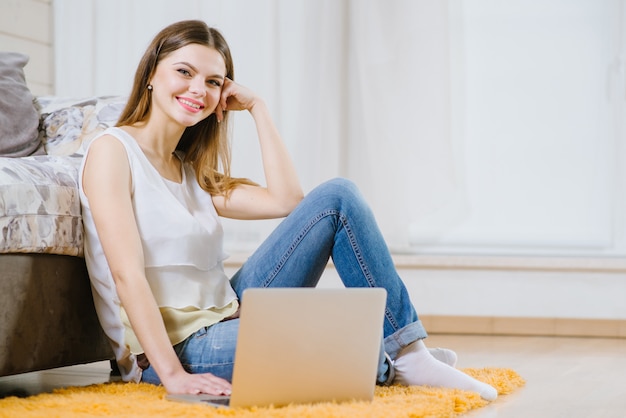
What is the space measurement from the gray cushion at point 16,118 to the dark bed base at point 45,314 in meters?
0.44

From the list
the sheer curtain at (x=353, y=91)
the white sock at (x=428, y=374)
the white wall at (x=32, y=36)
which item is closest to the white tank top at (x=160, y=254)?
the white sock at (x=428, y=374)

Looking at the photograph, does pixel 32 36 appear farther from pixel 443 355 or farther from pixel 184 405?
pixel 184 405

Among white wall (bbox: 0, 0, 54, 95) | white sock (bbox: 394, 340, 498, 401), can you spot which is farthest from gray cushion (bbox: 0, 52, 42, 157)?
white wall (bbox: 0, 0, 54, 95)

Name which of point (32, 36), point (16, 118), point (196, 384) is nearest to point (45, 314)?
point (196, 384)

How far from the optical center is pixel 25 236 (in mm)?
1615

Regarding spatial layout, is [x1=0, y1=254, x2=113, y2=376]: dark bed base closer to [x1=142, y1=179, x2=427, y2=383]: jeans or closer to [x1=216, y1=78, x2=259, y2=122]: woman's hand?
[x1=142, y1=179, x2=427, y2=383]: jeans

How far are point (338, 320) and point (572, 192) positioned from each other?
2311mm

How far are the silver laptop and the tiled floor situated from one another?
0.82ft

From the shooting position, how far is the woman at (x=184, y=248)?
Answer: 61.9 inches

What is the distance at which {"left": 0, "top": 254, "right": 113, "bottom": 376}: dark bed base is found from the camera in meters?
1.59

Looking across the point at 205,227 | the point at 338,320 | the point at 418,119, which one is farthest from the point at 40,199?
the point at 418,119

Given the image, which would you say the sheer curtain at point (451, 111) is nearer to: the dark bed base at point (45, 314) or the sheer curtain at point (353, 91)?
the sheer curtain at point (353, 91)

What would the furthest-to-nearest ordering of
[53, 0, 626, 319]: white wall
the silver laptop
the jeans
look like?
1. [53, 0, 626, 319]: white wall
2. the jeans
3. the silver laptop

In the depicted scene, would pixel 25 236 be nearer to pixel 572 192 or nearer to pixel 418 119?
pixel 418 119
